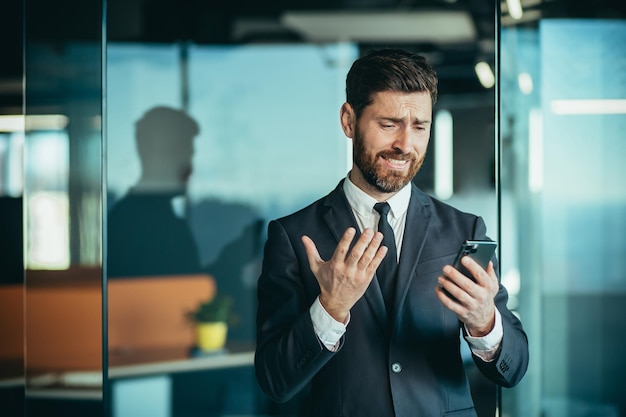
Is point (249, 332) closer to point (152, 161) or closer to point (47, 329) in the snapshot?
point (152, 161)

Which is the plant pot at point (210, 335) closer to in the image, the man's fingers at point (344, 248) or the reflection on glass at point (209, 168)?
the reflection on glass at point (209, 168)

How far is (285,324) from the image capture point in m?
1.88

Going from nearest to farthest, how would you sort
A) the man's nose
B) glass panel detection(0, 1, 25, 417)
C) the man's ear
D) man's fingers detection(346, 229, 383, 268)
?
man's fingers detection(346, 229, 383, 268)
the man's nose
the man's ear
glass panel detection(0, 1, 25, 417)

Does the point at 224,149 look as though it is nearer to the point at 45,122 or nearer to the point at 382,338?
the point at 45,122

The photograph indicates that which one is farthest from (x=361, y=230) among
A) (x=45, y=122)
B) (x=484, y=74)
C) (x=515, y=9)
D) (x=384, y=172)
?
(x=484, y=74)

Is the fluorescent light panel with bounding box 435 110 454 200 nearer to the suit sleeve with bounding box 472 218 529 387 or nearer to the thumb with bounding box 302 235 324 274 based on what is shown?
the suit sleeve with bounding box 472 218 529 387

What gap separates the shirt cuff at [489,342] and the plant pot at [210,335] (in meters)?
3.55

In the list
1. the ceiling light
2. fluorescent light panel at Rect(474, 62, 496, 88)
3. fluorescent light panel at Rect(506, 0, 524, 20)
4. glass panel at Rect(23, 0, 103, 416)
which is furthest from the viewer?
the ceiling light

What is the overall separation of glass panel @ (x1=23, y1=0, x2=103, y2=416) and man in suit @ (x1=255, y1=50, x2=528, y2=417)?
1.25m

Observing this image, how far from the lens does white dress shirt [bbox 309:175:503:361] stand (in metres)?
1.74

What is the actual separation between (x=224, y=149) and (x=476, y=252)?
4.06 m

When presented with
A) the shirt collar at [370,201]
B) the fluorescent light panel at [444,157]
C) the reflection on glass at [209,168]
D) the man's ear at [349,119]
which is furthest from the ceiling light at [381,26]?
the shirt collar at [370,201]

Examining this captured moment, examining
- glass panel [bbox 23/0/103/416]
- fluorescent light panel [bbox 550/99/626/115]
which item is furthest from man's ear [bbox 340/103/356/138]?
fluorescent light panel [bbox 550/99/626/115]

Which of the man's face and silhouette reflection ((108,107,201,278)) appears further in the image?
silhouette reflection ((108,107,201,278))
